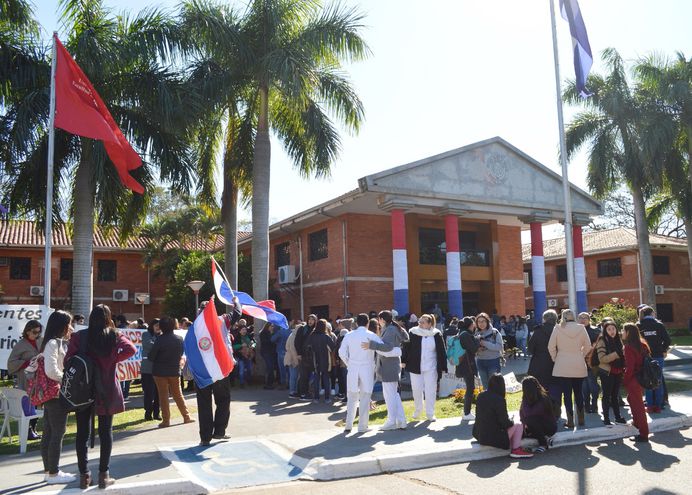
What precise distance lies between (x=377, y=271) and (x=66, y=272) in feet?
60.9

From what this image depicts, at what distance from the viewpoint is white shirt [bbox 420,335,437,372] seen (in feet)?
33.7

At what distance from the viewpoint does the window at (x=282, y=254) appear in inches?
1179

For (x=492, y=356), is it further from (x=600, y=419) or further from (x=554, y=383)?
(x=600, y=419)

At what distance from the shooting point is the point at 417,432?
369 inches

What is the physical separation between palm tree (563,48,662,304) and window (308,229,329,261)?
12.4 meters

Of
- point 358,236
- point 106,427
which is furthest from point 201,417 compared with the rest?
point 358,236

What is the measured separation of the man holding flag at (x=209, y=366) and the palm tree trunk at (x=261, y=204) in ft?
27.9

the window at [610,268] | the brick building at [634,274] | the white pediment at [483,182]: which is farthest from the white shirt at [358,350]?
the window at [610,268]

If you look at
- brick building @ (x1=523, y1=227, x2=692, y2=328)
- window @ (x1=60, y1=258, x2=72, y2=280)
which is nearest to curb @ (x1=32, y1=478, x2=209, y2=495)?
window @ (x1=60, y1=258, x2=72, y2=280)

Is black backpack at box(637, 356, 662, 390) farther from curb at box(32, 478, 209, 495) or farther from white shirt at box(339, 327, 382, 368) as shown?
curb at box(32, 478, 209, 495)

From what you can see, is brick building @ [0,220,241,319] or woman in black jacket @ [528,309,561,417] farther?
brick building @ [0,220,241,319]

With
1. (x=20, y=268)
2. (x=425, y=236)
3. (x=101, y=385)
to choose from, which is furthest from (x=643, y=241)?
(x=20, y=268)

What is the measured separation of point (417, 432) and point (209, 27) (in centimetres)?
1244

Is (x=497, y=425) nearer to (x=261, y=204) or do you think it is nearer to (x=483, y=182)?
(x=261, y=204)
